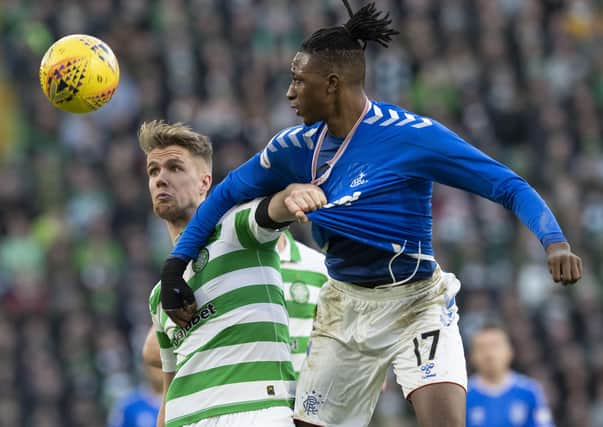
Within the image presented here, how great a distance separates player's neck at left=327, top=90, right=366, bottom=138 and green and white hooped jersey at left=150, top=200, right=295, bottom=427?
1.60 ft

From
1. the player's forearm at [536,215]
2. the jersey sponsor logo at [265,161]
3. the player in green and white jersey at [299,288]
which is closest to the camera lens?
the player's forearm at [536,215]

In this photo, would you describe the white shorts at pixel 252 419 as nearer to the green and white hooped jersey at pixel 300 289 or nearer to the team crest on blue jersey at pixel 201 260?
the team crest on blue jersey at pixel 201 260

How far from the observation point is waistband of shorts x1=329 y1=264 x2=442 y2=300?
5.45m

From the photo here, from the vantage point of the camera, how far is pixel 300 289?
691 cm

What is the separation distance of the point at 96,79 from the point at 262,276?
120 centimetres

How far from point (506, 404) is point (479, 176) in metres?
4.45

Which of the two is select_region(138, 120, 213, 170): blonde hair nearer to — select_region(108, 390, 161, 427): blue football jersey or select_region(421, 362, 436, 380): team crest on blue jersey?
select_region(421, 362, 436, 380): team crest on blue jersey

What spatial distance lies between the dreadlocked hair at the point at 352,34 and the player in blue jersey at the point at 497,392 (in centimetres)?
395

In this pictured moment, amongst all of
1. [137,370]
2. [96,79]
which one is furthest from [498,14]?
[96,79]

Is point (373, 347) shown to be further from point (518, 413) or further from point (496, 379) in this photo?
point (496, 379)

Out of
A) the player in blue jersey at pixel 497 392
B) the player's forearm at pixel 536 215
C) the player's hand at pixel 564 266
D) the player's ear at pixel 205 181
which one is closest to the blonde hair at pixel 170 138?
the player's ear at pixel 205 181

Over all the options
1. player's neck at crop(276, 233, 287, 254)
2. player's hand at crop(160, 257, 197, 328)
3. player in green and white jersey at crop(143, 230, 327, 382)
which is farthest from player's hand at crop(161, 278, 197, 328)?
player's neck at crop(276, 233, 287, 254)

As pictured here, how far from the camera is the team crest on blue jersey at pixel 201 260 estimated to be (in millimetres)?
5695

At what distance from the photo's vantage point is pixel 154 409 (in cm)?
964
